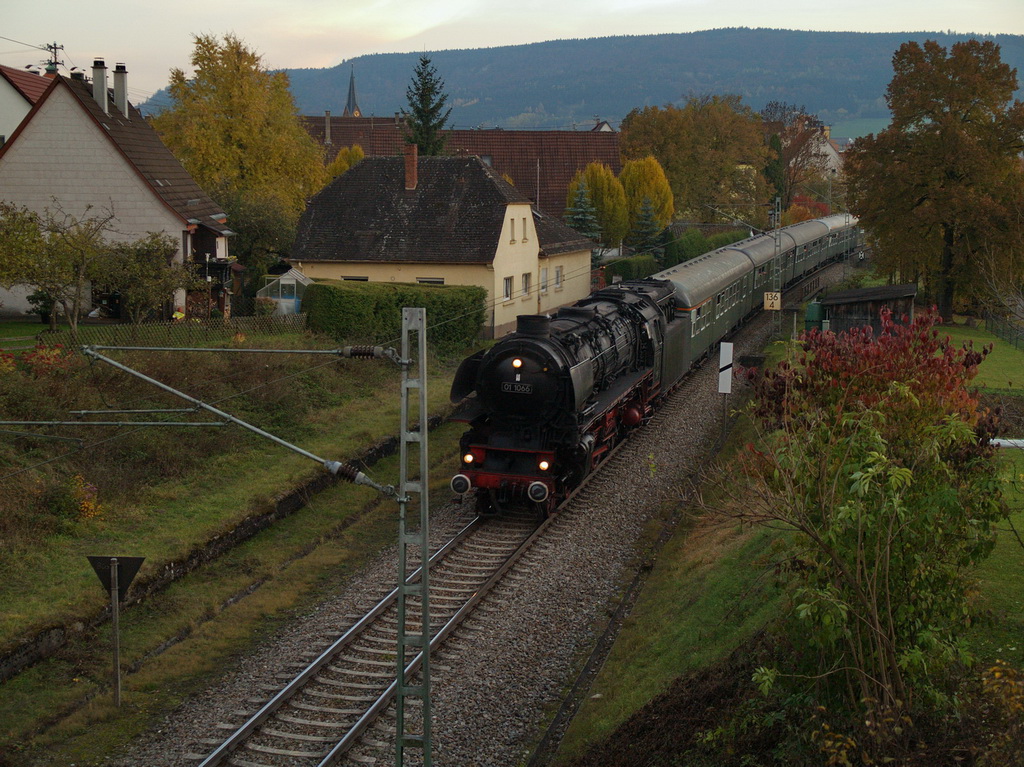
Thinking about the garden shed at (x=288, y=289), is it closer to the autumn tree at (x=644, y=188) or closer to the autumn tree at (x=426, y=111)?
the autumn tree at (x=426, y=111)

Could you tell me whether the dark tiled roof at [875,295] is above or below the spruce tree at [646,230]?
below

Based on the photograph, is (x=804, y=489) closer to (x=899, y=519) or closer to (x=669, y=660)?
(x=899, y=519)

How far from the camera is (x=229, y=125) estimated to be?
44.0m

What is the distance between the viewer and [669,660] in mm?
11336

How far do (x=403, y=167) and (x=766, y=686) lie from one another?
3298 cm

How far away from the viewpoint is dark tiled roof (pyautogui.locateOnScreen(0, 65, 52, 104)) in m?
38.9

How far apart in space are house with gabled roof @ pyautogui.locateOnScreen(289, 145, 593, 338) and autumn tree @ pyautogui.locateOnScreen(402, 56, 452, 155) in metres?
14.2

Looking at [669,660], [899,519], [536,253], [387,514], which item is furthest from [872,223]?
[899,519]

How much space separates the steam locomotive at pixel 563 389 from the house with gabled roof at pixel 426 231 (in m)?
9.37

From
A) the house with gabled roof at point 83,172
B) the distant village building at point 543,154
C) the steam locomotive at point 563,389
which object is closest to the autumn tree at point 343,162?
the distant village building at point 543,154

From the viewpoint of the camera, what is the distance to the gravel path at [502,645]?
33.2ft

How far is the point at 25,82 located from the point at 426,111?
782 inches

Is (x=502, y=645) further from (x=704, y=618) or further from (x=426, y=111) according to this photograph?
(x=426, y=111)

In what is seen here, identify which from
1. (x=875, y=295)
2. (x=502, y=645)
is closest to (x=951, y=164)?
(x=875, y=295)
